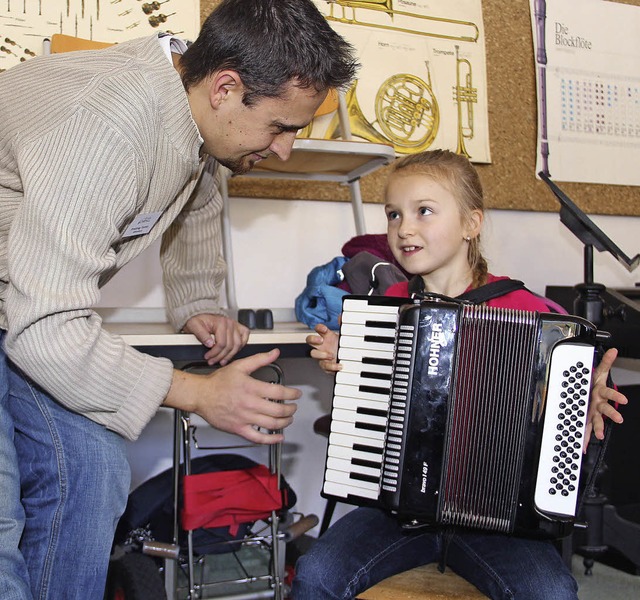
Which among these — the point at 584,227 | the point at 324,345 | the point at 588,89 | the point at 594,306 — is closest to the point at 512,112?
the point at 588,89

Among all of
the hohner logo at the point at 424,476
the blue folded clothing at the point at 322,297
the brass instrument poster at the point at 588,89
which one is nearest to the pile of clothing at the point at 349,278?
the blue folded clothing at the point at 322,297

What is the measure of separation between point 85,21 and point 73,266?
1161mm

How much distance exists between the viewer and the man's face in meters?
1.19

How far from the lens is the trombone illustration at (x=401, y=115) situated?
2.21 m

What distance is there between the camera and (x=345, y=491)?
121cm

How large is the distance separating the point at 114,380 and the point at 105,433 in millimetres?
161

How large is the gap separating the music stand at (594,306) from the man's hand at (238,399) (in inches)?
40.8

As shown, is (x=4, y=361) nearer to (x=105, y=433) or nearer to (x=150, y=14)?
(x=105, y=433)

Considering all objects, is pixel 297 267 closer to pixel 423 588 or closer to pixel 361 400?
pixel 361 400

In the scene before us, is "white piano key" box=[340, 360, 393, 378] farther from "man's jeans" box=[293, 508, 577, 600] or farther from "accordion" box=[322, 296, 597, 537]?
"man's jeans" box=[293, 508, 577, 600]

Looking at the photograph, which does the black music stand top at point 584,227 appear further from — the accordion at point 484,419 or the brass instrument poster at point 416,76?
the accordion at point 484,419

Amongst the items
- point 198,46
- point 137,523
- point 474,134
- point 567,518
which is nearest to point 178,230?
point 198,46

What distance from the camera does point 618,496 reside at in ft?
7.44

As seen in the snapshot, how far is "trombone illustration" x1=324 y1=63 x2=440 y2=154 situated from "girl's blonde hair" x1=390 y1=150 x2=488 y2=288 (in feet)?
2.44
